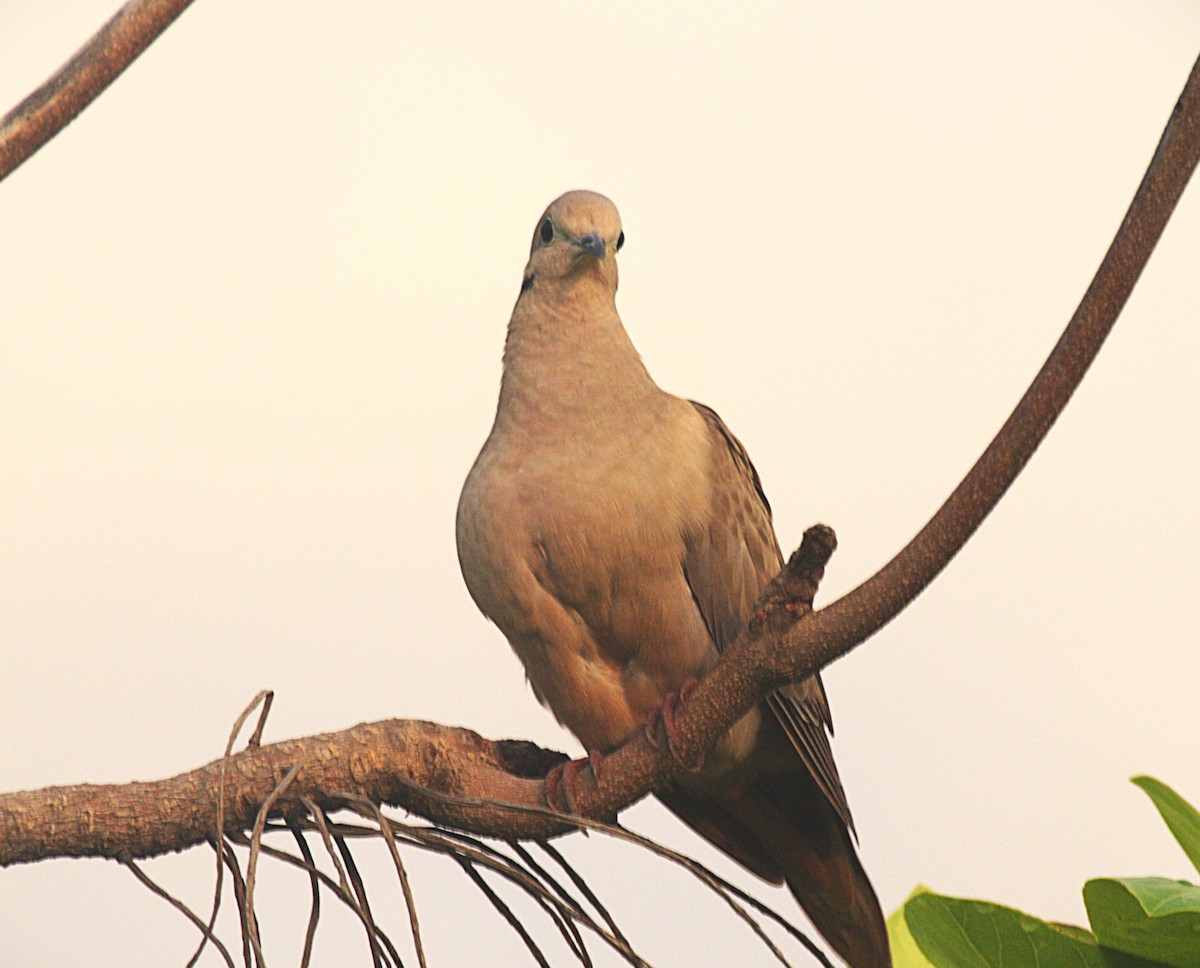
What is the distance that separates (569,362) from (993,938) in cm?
124

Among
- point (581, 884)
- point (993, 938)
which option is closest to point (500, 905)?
point (581, 884)

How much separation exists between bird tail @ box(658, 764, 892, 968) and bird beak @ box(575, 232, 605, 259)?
106 centimetres

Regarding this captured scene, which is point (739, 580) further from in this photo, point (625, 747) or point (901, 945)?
point (901, 945)

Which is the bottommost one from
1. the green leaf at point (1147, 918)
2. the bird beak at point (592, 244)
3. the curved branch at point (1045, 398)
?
the green leaf at point (1147, 918)

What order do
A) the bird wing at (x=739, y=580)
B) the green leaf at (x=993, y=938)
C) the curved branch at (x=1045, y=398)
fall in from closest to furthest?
the curved branch at (x=1045, y=398)
the green leaf at (x=993, y=938)
the bird wing at (x=739, y=580)

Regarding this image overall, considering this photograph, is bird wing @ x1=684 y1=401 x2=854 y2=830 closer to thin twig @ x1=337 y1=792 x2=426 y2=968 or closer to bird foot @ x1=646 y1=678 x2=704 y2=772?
bird foot @ x1=646 y1=678 x2=704 y2=772

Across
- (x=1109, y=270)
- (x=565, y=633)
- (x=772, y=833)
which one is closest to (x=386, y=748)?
(x=565, y=633)

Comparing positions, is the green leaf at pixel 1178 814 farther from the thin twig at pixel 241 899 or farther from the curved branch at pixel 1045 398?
the thin twig at pixel 241 899

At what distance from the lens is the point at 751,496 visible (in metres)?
2.64

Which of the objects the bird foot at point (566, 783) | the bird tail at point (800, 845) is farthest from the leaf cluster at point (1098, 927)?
the bird tail at point (800, 845)

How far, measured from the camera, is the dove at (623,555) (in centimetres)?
237

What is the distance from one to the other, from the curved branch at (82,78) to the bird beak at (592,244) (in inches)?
36.8

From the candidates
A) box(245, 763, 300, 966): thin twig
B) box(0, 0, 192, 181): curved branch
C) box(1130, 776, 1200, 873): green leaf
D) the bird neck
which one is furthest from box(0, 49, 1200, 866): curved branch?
box(0, 0, 192, 181): curved branch

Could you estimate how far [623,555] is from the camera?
236 cm
